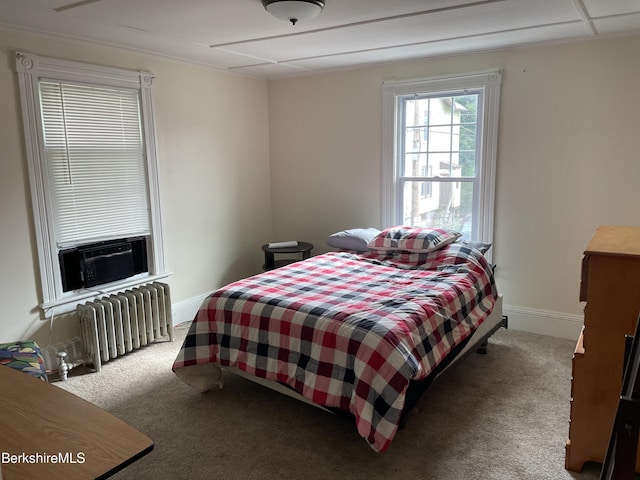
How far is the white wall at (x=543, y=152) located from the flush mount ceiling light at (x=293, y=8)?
1.86m

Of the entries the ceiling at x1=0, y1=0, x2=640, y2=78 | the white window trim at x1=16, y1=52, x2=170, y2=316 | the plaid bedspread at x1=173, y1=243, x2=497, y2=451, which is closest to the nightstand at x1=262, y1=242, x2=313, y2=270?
the plaid bedspread at x1=173, y1=243, x2=497, y2=451

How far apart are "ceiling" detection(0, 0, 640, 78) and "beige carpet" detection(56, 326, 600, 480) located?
7.07 feet

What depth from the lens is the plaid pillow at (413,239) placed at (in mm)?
3623

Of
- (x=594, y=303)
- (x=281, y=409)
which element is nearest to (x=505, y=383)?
(x=594, y=303)

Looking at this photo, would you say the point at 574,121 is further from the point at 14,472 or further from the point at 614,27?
the point at 14,472

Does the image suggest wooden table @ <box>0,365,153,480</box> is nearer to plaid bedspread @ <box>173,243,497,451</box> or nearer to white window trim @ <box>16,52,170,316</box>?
plaid bedspread @ <box>173,243,497,451</box>

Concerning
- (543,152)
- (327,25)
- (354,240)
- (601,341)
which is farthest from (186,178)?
(601,341)

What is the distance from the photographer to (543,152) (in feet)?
12.1

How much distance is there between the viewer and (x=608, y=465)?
4.03 feet

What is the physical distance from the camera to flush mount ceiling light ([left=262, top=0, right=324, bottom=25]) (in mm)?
2408

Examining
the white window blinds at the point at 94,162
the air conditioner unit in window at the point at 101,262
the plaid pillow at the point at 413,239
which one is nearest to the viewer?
the white window blinds at the point at 94,162

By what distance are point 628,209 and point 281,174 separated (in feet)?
10.3

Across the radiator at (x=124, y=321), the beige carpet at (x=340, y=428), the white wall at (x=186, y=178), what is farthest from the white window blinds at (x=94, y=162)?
the beige carpet at (x=340, y=428)

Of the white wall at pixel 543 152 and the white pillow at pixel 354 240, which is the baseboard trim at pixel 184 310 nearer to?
the white pillow at pixel 354 240
